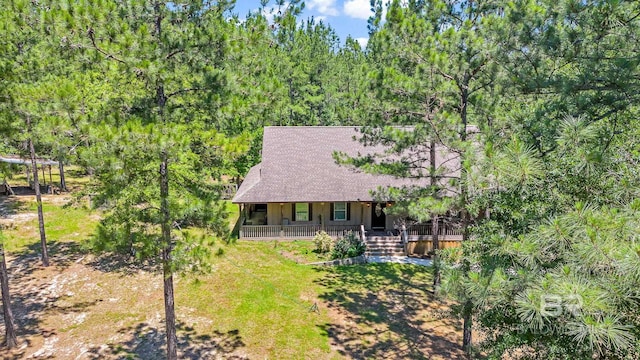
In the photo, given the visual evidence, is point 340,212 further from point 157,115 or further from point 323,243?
point 157,115

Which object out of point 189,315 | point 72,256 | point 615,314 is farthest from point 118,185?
point 72,256

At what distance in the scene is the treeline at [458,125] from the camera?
4.72m

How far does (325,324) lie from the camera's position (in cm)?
1370

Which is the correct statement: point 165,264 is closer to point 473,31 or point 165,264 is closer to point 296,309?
point 296,309

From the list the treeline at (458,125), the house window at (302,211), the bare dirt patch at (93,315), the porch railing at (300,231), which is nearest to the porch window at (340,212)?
the porch railing at (300,231)

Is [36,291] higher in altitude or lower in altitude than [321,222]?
lower

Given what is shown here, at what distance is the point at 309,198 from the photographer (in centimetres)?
2256

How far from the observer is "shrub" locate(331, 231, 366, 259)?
20312 millimetres

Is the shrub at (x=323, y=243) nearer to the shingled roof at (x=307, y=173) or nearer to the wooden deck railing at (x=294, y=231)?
the wooden deck railing at (x=294, y=231)

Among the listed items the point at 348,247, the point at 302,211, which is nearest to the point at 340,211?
the point at 302,211

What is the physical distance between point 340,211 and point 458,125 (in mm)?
14025

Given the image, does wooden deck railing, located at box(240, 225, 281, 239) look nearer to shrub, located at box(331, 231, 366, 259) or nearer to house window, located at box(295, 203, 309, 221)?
house window, located at box(295, 203, 309, 221)

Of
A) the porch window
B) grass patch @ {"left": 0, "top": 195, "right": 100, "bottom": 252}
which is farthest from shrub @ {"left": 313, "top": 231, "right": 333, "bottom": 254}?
grass patch @ {"left": 0, "top": 195, "right": 100, "bottom": 252}

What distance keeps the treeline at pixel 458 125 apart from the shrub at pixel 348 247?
29.9ft
